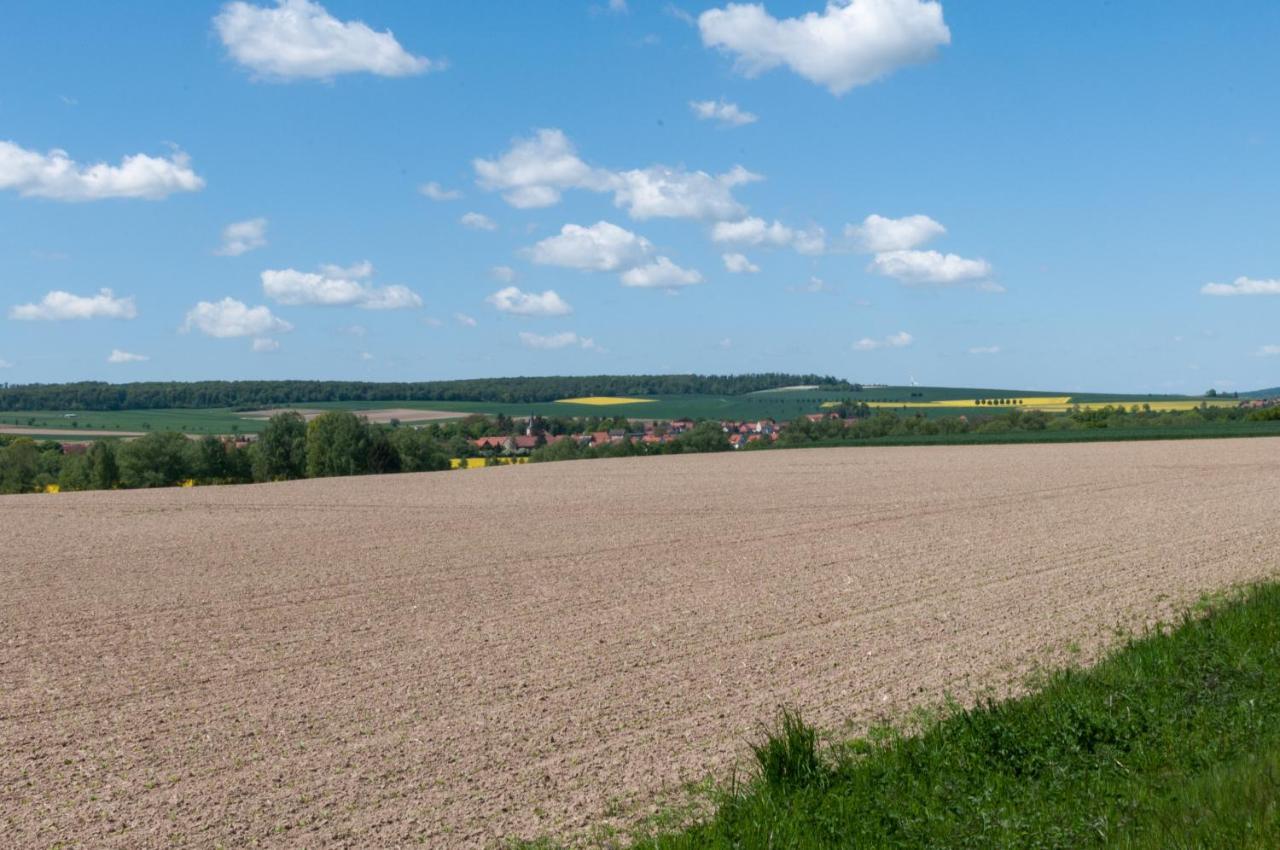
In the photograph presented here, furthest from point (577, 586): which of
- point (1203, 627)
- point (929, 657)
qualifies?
point (1203, 627)

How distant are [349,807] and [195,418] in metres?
105

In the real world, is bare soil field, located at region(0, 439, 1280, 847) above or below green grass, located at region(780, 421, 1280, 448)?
below

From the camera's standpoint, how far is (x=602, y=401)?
492ft

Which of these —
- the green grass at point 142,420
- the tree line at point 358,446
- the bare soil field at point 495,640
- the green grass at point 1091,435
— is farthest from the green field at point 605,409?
the bare soil field at point 495,640

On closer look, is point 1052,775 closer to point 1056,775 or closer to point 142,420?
point 1056,775

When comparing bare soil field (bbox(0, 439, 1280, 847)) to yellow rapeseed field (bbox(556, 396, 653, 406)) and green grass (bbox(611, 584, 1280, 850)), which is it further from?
yellow rapeseed field (bbox(556, 396, 653, 406))

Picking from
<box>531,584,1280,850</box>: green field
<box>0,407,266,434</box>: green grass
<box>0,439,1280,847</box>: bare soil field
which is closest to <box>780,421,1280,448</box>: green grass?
<box>0,439,1280,847</box>: bare soil field

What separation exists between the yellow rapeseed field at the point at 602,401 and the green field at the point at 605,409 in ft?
5.63

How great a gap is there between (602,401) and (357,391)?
103ft

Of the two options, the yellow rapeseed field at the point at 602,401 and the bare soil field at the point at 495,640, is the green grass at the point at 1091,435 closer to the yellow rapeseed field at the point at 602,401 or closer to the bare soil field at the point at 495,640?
the bare soil field at the point at 495,640

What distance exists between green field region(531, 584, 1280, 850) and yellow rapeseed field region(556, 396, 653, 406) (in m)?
135

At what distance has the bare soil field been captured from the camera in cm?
928

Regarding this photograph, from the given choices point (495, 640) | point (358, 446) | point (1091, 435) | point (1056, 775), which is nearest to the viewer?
point (1056, 775)

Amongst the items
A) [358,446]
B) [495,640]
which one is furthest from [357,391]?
[495,640]
